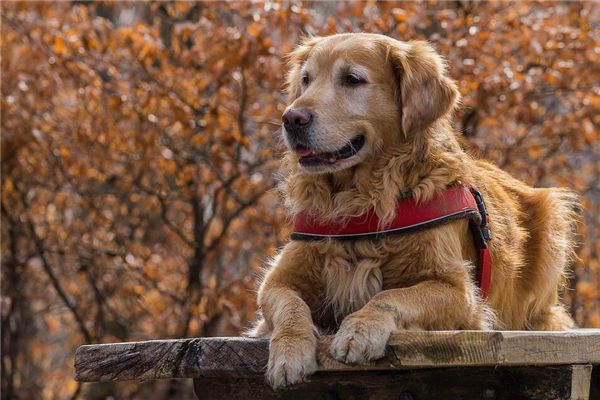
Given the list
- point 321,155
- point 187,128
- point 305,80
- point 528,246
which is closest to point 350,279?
point 321,155

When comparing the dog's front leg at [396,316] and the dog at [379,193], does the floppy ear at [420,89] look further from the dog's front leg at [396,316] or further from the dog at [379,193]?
the dog's front leg at [396,316]

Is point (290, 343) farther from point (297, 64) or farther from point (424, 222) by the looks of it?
point (297, 64)

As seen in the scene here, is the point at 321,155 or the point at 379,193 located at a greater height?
the point at 321,155

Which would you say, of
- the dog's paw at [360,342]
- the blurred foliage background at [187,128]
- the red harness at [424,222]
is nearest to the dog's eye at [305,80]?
the red harness at [424,222]

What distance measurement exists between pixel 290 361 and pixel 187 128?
165 inches

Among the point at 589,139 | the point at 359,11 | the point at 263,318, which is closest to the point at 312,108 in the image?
the point at 263,318

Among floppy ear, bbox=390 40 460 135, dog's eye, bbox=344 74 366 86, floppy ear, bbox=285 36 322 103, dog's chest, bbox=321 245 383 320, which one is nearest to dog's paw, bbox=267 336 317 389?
dog's chest, bbox=321 245 383 320

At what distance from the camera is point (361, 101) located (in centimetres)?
392

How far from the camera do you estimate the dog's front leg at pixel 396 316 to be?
295cm

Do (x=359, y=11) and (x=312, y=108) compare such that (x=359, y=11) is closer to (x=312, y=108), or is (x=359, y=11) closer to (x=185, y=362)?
(x=312, y=108)

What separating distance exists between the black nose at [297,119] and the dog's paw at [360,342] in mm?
961

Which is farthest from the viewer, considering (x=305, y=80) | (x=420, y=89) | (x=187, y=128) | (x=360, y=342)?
(x=187, y=128)

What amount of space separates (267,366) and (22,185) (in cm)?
544

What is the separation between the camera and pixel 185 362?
3062 mm
